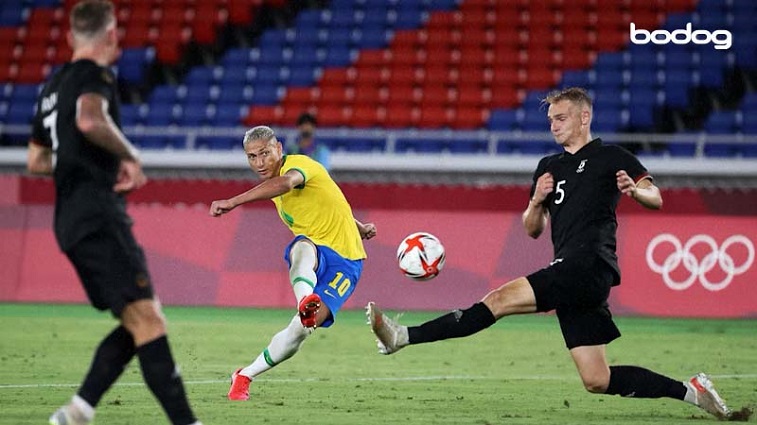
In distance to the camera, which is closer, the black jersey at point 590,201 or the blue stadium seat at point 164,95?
the black jersey at point 590,201

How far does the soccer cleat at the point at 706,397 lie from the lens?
7742 mm

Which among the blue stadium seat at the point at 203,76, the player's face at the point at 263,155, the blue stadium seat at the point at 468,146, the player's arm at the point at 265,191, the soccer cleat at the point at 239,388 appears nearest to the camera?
the player's arm at the point at 265,191

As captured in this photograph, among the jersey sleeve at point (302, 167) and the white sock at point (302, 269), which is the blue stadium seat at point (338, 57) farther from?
the white sock at point (302, 269)

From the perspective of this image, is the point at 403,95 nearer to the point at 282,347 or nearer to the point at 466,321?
the point at 282,347

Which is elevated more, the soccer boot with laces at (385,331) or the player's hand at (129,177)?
the player's hand at (129,177)

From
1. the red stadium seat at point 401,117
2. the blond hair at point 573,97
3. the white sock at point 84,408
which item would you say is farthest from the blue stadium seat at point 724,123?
the white sock at point 84,408

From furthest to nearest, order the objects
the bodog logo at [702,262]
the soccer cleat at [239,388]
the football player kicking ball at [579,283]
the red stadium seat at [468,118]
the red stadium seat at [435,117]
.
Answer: the red stadium seat at [435,117] < the red stadium seat at [468,118] < the bodog logo at [702,262] < the soccer cleat at [239,388] < the football player kicking ball at [579,283]

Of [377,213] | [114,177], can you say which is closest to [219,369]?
[114,177]

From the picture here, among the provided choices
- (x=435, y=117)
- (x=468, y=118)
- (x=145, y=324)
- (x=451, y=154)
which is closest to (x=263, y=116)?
(x=435, y=117)

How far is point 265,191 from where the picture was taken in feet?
27.1

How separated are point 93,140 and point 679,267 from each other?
36.0 feet

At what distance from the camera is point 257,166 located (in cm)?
902

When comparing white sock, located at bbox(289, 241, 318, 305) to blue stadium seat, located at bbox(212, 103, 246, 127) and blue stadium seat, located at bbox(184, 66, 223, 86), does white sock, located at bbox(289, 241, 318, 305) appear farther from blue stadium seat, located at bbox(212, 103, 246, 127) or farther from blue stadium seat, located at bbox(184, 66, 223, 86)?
blue stadium seat, located at bbox(184, 66, 223, 86)

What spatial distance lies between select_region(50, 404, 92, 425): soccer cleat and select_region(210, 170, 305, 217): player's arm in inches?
76.1
